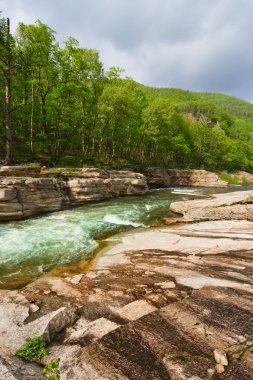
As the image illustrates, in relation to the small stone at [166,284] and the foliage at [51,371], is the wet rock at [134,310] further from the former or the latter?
the foliage at [51,371]

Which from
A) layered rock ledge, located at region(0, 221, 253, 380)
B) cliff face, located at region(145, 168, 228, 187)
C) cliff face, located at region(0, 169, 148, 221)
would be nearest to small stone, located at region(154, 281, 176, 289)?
layered rock ledge, located at region(0, 221, 253, 380)

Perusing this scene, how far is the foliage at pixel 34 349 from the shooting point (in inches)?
189

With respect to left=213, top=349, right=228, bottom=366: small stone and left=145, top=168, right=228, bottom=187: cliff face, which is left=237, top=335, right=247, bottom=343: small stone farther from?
left=145, top=168, right=228, bottom=187: cliff face

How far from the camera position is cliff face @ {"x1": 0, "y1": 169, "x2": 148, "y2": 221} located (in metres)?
18.1

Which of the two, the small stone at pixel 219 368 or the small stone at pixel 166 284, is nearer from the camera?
the small stone at pixel 219 368

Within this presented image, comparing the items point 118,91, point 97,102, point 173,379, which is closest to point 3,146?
point 97,102

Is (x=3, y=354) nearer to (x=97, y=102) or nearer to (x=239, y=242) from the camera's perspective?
(x=239, y=242)

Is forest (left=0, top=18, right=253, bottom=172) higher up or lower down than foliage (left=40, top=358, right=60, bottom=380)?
higher up

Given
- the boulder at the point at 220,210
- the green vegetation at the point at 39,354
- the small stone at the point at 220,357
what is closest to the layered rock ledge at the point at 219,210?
the boulder at the point at 220,210

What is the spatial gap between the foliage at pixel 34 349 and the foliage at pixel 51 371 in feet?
1.32

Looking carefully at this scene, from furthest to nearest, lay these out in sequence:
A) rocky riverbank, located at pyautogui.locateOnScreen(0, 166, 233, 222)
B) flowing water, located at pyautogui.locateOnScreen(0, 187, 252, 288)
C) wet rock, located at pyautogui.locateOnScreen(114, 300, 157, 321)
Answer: rocky riverbank, located at pyautogui.locateOnScreen(0, 166, 233, 222), flowing water, located at pyautogui.locateOnScreen(0, 187, 252, 288), wet rock, located at pyautogui.locateOnScreen(114, 300, 157, 321)

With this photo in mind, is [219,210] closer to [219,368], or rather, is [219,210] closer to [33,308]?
[219,368]

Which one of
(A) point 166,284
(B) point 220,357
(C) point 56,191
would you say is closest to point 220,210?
(A) point 166,284

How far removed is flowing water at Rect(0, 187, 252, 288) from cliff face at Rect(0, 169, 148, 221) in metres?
1.13
